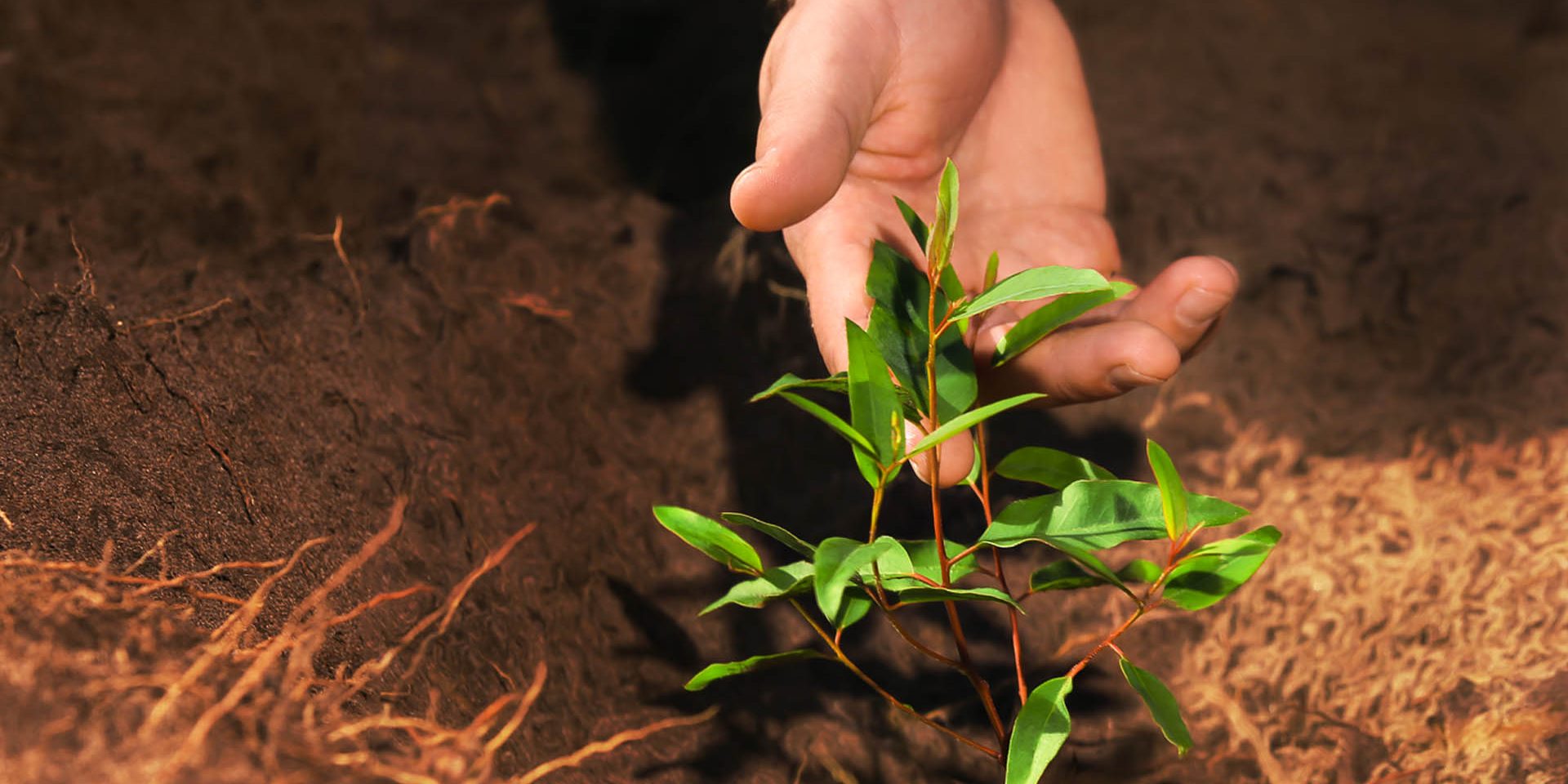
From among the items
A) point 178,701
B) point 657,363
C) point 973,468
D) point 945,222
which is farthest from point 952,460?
point 657,363

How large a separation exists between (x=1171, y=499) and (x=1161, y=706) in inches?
4.4

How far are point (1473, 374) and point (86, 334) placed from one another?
3.87 feet

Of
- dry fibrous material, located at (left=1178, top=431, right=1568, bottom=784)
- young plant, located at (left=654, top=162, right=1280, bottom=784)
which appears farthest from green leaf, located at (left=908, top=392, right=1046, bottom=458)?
dry fibrous material, located at (left=1178, top=431, right=1568, bottom=784)

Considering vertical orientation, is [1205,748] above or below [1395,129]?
below

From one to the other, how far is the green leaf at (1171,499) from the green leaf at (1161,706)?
8 cm

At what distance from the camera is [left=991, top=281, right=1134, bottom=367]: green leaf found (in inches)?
21.9

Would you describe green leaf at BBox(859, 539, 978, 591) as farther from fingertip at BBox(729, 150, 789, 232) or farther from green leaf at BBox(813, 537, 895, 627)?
fingertip at BBox(729, 150, 789, 232)

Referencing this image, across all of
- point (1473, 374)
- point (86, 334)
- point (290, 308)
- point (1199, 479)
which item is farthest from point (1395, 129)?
point (86, 334)

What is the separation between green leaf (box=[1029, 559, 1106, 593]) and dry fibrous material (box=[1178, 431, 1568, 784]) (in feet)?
0.94

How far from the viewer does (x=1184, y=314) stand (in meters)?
0.69

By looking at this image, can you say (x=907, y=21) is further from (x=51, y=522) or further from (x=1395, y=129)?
(x=1395, y=129)

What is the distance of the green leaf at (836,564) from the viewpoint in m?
0.41

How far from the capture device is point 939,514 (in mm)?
520

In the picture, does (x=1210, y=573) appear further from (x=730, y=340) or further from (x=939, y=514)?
(x=730, y=340)
